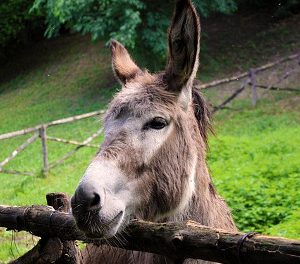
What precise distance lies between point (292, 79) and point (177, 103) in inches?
680

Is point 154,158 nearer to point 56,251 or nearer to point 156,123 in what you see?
point 156,123

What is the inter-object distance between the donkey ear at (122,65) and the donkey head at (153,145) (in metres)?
0.26

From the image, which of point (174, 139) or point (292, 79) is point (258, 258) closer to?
point (174, 139)

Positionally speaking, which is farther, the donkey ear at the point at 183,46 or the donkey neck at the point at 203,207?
the donkey neck at the point at 203,207

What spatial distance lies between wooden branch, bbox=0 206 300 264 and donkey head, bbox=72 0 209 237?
0.51ft

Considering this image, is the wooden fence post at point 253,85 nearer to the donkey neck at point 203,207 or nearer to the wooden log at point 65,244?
the donkey neck at point 203,207

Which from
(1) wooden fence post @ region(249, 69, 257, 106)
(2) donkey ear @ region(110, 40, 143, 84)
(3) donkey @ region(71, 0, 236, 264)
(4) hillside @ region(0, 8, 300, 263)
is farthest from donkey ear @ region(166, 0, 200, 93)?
(1) wooden fence post @ region(249, 69, 257, 106)

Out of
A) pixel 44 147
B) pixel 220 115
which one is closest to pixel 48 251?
pixel 44 147

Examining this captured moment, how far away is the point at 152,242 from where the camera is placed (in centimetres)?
287

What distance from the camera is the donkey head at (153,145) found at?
2881 millimetres

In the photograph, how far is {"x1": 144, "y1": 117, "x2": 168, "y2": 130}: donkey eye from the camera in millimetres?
3209

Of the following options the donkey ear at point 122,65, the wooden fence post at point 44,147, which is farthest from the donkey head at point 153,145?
the wooden fence post at point 44,147

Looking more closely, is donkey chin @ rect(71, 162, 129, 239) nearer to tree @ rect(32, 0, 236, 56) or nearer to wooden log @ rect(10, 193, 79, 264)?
wooden log @ rect(10, 193, 79, 264)

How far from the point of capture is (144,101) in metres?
3.27
